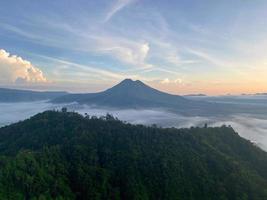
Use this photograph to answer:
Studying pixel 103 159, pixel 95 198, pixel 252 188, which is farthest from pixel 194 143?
pixel 95 198

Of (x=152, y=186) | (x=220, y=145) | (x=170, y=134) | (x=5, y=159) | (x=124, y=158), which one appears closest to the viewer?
(x=5, y=159)

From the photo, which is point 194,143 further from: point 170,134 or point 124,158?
point 124,158

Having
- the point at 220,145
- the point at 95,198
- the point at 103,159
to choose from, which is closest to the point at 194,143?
the point at 220,145

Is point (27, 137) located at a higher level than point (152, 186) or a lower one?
higher

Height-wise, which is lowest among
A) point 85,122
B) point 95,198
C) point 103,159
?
point 95,198

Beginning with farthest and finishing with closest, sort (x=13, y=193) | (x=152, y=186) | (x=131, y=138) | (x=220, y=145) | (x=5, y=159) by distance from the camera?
(x=220, y=145), (x=131, y=138), (x=152, y=186), (x=5, y=159), (x=13, y=193)

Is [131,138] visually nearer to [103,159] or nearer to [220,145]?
[103,159]

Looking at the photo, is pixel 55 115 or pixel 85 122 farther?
pixel 55 115
